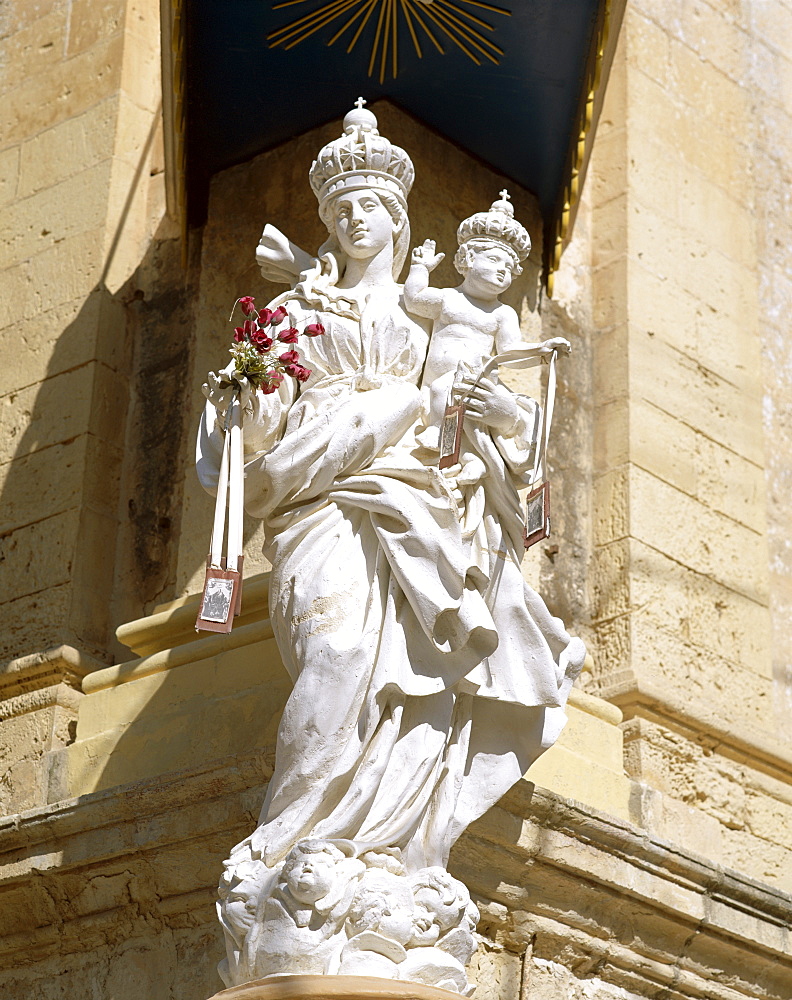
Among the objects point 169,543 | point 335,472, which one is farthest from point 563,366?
point 335,472

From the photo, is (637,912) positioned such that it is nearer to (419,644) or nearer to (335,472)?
(419,644)

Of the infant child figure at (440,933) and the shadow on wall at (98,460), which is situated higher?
the shadow on wall at (98,460)

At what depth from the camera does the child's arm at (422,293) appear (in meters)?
5.42

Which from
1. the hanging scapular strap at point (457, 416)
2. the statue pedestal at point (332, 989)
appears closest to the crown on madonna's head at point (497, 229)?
the hanging scapular strap at point (457, 416)

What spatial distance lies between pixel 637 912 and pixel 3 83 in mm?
4157

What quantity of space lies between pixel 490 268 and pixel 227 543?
3.74 ft

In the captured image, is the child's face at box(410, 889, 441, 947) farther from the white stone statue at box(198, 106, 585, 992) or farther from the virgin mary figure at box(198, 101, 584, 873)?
the virgin mary figure at box(198, 101, 584, 873)

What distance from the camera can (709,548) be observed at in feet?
22.6

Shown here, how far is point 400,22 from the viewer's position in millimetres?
6477

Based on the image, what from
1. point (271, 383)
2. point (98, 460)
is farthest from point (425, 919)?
point (98, 460)

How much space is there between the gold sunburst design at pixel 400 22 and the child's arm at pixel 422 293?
1271 mm

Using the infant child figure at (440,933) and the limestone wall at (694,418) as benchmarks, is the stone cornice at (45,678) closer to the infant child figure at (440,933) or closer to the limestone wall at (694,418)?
the limestone wall at (694,418)

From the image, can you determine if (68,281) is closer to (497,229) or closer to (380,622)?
(497,229)

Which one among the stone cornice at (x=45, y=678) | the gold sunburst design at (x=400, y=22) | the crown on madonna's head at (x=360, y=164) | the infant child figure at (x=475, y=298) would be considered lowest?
the stone cornice at (x=45, y=678)
